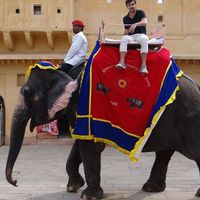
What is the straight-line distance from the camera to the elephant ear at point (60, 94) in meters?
5.37

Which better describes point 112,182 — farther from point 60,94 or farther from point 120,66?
point 120,66

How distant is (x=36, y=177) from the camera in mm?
8055

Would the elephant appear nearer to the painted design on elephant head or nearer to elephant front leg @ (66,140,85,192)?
the painted design on elephant head

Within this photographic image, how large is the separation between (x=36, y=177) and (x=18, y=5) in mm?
10909

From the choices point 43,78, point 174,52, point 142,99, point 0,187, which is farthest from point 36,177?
point 174,52

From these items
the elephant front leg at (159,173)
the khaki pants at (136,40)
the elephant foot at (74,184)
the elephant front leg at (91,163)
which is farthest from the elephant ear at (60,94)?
the elephant front leg at (159,173)

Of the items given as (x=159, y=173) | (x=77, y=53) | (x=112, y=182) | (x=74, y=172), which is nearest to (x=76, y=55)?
(x=77, y=53)

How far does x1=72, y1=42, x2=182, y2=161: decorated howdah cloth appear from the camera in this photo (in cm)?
525

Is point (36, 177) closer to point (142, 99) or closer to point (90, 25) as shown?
point (142, 99)

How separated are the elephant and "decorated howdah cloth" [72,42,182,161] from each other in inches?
6.0

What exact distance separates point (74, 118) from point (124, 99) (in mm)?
674

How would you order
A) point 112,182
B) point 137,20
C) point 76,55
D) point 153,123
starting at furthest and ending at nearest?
point 112,182, point 76,55, point 137,20, point 153,123

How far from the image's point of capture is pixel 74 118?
218 inches

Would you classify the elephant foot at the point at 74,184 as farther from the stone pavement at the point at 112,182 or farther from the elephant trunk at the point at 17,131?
the elephant trunk at the point at 17,131
